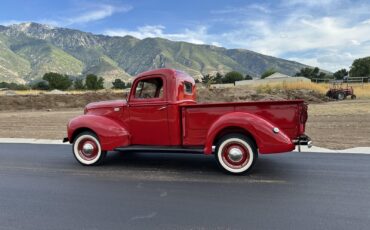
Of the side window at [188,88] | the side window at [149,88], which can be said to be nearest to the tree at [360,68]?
the side window at [188,88]

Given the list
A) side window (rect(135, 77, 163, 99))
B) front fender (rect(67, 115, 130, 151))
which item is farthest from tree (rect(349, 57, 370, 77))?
front fender (rect(67, 115, 130, 151))

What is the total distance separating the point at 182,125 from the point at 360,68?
3991 inches

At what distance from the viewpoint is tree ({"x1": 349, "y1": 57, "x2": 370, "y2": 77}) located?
94.1 m

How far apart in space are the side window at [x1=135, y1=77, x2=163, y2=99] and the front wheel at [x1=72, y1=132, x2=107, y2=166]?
56.7 inches

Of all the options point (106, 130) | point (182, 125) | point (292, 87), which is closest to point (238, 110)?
point (182, 125)

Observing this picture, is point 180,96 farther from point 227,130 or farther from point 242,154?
point 242,154

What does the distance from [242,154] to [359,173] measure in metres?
2.35

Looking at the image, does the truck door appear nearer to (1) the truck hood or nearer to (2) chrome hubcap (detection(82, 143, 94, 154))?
(1) the truck hood

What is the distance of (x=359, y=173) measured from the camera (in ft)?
23.4

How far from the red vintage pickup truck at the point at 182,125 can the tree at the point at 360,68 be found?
3800 inches

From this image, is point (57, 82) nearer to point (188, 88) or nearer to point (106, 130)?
point (106, 130)

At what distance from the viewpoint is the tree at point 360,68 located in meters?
94.1

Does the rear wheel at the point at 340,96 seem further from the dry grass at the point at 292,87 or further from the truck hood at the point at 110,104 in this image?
the truck hood at the point at 110,104

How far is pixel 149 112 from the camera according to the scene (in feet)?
25.7
